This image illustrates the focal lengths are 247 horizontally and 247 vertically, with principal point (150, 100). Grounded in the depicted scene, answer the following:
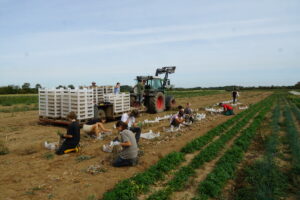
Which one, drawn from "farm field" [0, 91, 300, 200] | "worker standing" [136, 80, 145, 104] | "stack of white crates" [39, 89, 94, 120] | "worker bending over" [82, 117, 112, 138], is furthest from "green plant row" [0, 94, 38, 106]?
"farm field" [0, 91, 300, 200]

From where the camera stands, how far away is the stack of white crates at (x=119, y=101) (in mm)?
11969

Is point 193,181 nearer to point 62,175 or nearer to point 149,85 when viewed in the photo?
point 62,175

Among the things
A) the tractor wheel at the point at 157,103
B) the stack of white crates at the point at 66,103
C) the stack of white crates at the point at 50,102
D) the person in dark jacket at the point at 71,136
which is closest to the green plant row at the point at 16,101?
the stack of white crates at the point at 50,102

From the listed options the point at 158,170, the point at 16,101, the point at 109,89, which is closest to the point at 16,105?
the point at 16,101

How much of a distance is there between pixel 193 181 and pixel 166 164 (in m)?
0.91

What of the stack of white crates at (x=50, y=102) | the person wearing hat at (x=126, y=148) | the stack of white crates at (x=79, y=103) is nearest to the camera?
the person wearing hat at (x=126, y=148)

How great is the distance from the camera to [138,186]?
461 centimetres

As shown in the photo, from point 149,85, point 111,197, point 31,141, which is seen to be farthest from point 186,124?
point 111,197

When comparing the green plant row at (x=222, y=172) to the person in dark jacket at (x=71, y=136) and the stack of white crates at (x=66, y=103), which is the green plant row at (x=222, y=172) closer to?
the person in dark jacket at (x=71, y=136)

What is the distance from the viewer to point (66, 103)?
10.7 meters

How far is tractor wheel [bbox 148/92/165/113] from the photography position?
48.8 ft

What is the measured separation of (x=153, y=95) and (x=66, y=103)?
18.9ft

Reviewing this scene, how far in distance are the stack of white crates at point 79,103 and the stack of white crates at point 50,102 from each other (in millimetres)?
377

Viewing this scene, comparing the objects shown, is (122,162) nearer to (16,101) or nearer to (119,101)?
(119,101)
